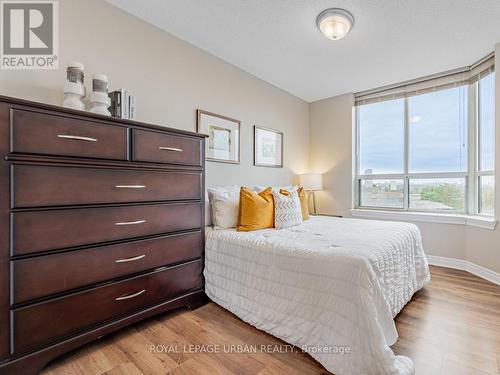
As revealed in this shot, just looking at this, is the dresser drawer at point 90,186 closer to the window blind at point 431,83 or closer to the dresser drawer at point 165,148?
the dresser drawer at point 165,148

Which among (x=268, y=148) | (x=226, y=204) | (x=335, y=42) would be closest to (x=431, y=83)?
(x=335, y=42)

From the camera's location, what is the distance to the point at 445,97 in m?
3.32

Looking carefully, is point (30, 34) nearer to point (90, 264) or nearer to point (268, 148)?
point (90, 264)

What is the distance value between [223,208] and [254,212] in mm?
306

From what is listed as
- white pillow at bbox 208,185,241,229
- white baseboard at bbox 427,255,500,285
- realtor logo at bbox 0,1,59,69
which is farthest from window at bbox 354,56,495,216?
realtor logo at bbox 0,1,59,69

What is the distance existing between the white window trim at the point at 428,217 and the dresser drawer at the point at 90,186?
294cm

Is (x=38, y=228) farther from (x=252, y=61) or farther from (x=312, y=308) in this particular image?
(x=252, y=61)

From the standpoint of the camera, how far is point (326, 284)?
4.70ft

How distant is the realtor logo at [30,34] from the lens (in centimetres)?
167

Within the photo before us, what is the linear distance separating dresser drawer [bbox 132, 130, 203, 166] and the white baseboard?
10.7ft

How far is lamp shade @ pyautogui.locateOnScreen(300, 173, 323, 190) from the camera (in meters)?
3.97

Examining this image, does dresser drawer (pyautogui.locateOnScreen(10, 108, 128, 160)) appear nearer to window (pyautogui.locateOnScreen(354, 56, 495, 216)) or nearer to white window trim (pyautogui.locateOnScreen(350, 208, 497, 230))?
white window trim (pyautogui.locateOnScreen(350, 208, 497, 230))

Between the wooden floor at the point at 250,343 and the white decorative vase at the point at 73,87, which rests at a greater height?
the white decorative vase at the point at 73,87

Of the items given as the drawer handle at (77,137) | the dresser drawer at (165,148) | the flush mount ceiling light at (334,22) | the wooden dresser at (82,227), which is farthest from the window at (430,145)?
the drawer handle at (77,137)
